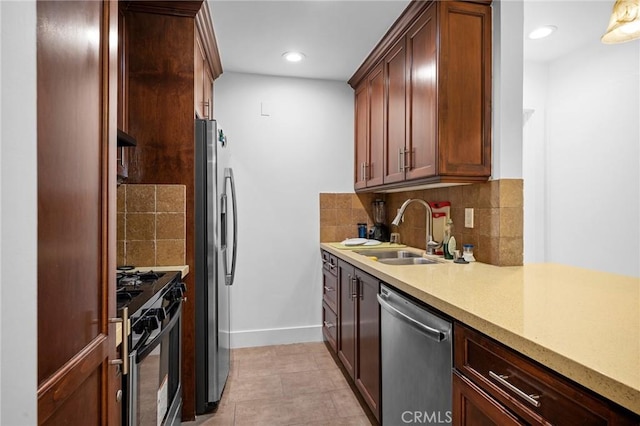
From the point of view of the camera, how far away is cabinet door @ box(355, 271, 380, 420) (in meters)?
1.88

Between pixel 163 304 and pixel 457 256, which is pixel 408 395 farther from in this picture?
pixel 163 304

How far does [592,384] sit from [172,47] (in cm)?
239

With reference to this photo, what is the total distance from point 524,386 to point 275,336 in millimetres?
2628

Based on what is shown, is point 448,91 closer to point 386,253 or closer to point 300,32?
point 300,32

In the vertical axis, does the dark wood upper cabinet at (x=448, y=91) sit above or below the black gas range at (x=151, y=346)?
above

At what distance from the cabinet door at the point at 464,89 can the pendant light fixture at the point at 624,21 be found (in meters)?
0.54

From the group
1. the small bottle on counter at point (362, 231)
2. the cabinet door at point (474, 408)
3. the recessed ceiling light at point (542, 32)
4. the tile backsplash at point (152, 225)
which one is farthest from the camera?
the small bottle on counter at point (362, 231)

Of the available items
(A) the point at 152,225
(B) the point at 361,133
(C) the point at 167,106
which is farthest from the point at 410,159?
(A) the point at 152,225

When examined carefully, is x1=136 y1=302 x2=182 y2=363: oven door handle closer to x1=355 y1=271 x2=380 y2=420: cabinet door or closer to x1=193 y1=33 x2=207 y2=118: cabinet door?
x1=355 y1=271 x2=380 y2=420: cabinet door

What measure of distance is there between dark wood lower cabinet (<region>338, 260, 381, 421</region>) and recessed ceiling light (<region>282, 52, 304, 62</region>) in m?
1.64

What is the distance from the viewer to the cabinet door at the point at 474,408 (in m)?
0.96

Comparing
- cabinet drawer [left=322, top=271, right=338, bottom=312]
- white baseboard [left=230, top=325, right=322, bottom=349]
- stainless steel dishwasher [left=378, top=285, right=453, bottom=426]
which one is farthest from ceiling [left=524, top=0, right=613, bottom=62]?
white baseboard [left=230, top=325, right=322, bottom=349]

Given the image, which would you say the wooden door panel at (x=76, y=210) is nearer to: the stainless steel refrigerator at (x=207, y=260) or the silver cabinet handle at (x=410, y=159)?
the stainless steel refrigerator at (x=207, y=260)

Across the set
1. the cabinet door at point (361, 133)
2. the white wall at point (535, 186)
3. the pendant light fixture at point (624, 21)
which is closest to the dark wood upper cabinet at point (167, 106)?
the cabinet door at point (361, 133)
